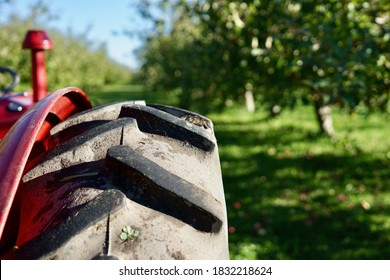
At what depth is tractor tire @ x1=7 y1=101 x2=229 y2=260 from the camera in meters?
0.90

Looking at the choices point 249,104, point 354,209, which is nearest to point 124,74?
point 249,104

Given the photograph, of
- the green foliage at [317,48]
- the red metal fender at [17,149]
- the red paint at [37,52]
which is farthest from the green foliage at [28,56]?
the red metal fender at [17,149]

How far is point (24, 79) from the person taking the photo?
426 inches

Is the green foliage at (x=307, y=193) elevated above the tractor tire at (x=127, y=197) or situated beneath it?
elevated above

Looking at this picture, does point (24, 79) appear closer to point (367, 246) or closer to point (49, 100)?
point (367, 246)

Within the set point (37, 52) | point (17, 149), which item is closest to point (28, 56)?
point (37, 52)

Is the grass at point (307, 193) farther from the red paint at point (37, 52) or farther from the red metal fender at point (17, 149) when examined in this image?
the red metal fender at point (17, 149)

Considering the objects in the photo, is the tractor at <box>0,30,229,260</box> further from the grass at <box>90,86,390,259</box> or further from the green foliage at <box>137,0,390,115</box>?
the green foliage at <box>137,0,390,115</box>

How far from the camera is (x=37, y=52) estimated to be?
2.12m

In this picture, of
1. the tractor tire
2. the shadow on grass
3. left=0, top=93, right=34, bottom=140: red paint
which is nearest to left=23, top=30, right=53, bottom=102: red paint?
left=0, top=93, right=34, bottom=140: red paint

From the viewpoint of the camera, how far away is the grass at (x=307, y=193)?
11.9 ft

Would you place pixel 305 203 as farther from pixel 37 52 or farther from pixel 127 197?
pixel 127 197

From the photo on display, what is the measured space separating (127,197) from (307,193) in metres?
4.10

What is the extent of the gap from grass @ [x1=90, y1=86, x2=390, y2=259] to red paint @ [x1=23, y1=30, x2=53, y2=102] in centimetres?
65
